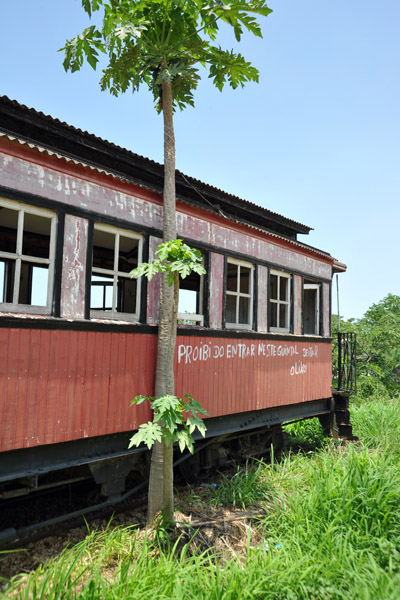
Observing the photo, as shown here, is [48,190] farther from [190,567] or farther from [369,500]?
[369,500]

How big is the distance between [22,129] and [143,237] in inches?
72.8

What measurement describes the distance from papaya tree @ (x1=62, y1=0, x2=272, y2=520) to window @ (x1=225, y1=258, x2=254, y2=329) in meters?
1.79

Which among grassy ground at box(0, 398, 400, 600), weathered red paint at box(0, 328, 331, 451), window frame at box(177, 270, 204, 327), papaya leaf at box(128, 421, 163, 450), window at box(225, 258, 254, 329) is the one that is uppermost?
window at box(225, 258, 254, 329)

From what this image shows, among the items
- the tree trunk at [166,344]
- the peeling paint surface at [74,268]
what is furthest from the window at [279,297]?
the peeling paint surface at [74,268]

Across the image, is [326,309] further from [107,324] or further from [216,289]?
[107,324]

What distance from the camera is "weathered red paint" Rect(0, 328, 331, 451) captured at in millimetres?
3926

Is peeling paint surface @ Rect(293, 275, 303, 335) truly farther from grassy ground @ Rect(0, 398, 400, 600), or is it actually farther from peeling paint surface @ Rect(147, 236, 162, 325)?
peeling paint surface @ Rect(147, 236, 162, 325)

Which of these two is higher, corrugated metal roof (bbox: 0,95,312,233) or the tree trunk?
corrugated metal roof (bbox: 0,95,312,233)

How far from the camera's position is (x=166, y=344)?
16.1 feet

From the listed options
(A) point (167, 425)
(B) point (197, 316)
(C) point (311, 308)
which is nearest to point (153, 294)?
(B) point (197, 316)

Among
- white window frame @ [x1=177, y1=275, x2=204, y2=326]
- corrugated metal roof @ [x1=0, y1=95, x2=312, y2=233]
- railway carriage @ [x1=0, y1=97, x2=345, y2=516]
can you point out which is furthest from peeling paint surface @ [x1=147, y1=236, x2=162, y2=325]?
corrugated metal roof @ [x1=0, y1=95, x2=312, y2=233]

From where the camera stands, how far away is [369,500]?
449cm

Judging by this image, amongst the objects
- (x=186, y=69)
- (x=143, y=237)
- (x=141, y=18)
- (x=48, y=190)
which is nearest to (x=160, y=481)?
(x=143, y=237)

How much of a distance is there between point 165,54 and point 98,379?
3768 millimetres
